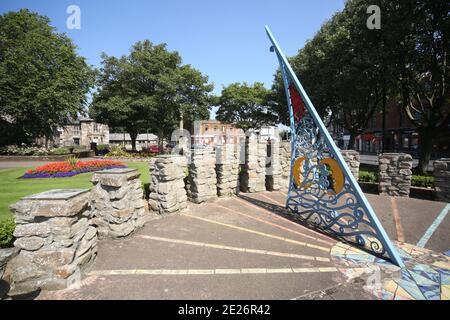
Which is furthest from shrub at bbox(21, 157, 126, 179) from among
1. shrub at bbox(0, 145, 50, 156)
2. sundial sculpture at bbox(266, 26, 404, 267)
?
shrub at bbox(0, 145, 50, 156)

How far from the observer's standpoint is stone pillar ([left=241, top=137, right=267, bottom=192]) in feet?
32.7

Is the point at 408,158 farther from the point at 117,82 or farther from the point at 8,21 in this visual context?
the point at 8,21

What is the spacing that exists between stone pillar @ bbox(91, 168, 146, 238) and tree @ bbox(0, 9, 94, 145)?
80.1ft

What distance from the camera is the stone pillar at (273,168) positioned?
10555 millimetres

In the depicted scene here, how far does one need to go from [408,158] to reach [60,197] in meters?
11.3

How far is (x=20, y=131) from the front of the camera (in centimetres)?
2627

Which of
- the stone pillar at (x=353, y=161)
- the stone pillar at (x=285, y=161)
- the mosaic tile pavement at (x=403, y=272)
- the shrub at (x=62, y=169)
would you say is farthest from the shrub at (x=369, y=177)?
the shrub at (x=62, y=169)

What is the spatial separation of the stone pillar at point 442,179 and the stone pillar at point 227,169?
7.49 m

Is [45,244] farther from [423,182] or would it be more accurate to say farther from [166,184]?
[423,182]

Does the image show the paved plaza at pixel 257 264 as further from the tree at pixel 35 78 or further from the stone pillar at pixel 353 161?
the tree at pixel 35 78

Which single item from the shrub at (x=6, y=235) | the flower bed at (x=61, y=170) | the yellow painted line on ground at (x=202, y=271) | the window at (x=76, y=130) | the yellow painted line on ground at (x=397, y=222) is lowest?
the yellow painted line on ground at (x=202, y=271)

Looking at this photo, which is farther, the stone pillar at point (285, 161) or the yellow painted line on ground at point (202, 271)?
the stone pillar at point (285, 161)

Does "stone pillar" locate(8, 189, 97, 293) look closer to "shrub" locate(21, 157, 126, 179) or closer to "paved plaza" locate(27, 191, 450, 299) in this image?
"paved plaza" locate(27, 191, 450, 299)
